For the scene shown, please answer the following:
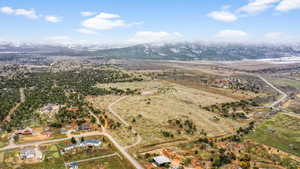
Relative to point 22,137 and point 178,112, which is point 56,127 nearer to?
point 22,137

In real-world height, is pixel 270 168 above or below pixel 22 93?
below

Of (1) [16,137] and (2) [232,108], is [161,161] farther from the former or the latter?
(2) [232,108]

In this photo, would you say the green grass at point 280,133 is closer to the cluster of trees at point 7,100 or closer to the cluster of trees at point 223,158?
the cluster of trees at point 223,158

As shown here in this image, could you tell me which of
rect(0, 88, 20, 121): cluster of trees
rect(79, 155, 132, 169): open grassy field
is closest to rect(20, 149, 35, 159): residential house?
rect(79, 155, 132, 169): open grassy field

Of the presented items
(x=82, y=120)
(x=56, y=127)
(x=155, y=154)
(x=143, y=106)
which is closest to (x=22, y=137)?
(x=56, y=127)

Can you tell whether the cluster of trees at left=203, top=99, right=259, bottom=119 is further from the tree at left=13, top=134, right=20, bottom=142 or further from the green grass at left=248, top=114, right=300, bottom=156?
the tree at left=13, top=134, right=20, bottom=142

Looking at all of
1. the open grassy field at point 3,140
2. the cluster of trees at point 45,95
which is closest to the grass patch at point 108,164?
the open grassy field at point 3,140
